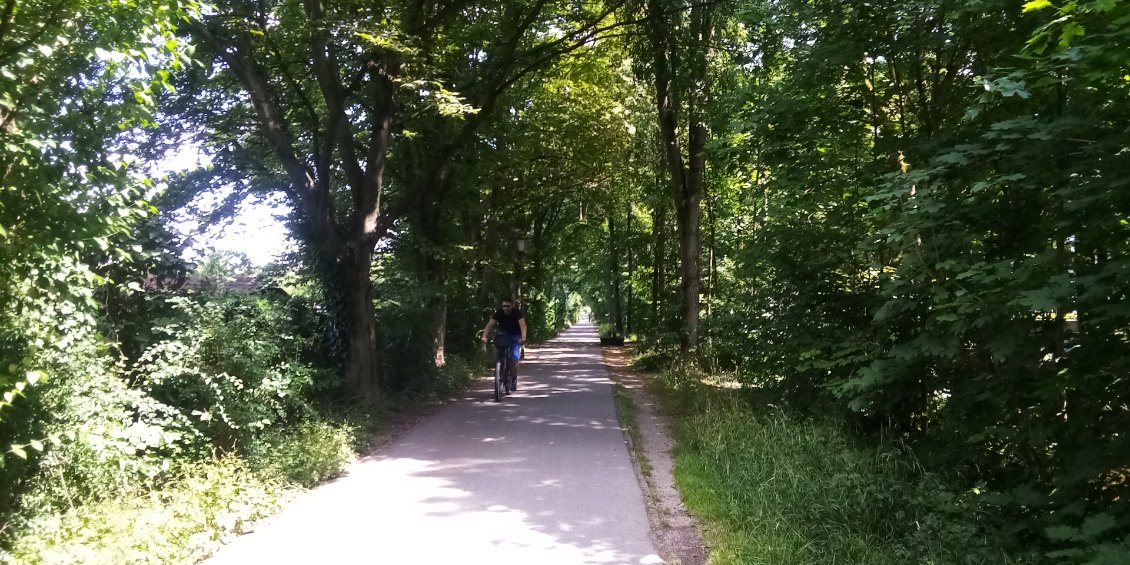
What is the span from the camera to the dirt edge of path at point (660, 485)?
5.40 m

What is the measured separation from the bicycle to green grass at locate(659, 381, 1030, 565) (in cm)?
592

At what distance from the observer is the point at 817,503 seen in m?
5.63

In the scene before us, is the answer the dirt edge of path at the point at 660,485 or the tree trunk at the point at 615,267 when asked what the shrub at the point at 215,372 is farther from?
the tree trunk at the point at 615,267

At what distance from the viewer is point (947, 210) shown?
6090mm

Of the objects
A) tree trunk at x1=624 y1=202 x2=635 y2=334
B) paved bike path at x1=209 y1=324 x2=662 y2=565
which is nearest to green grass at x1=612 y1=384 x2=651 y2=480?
paved bike path at x1=209 y1=324 x2=662 y2=565

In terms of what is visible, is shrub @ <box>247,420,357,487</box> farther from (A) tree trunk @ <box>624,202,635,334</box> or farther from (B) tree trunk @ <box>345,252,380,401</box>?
(A) tree trunk @ <box>624,202,635,334</box>

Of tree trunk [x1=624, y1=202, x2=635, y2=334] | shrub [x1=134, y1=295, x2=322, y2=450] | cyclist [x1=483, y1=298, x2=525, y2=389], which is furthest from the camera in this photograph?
tree trunk [x1=624, y1=202, x2=635, y2=334]

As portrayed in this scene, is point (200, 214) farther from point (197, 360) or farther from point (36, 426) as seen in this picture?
point (36, 426)

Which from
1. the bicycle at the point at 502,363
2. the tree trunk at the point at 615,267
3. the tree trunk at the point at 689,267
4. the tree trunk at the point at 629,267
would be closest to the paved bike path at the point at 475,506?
the bicycle at the point at 502,363

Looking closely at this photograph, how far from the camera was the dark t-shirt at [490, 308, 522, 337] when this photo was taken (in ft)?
44.0

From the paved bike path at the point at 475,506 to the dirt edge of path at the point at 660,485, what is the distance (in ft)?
0.44

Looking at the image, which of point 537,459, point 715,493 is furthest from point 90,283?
point 715,493

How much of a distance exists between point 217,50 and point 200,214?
3481 mm

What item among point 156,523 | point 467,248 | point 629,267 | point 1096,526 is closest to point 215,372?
point 156,523
